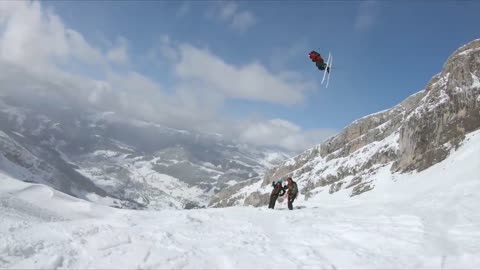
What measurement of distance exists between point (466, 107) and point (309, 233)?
242 ft

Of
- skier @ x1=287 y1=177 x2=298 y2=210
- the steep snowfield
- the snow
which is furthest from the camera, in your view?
the snow

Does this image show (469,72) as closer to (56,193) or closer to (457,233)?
(457,233)

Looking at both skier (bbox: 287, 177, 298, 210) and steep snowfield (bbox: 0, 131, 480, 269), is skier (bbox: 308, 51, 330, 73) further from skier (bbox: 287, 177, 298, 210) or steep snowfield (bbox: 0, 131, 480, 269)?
steep snowfield (bbox: 0, 131, 480, 269)

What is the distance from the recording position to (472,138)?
2368 inches

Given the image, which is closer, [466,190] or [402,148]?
[466,190]

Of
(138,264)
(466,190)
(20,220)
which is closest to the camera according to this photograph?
(138,264)

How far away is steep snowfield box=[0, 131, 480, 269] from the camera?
12523 mm

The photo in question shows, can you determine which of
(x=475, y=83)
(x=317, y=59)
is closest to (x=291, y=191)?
(x=317, y=59)

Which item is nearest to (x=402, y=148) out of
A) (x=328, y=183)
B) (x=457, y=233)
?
(x=328, y=183)

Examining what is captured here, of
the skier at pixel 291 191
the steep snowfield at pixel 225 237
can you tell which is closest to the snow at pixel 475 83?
the steep snowfield at pixel 225 237

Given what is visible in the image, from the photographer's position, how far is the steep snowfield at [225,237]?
12.5 metres

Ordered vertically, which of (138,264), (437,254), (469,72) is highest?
(469,72)

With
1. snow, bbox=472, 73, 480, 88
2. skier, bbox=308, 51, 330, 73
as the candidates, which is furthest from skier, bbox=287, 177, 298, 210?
snow, bbox=472, 73, 480, 88

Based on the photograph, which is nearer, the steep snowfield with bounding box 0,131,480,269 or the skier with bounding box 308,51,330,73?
the steep snowfield with bounding box 0,131,480,269
